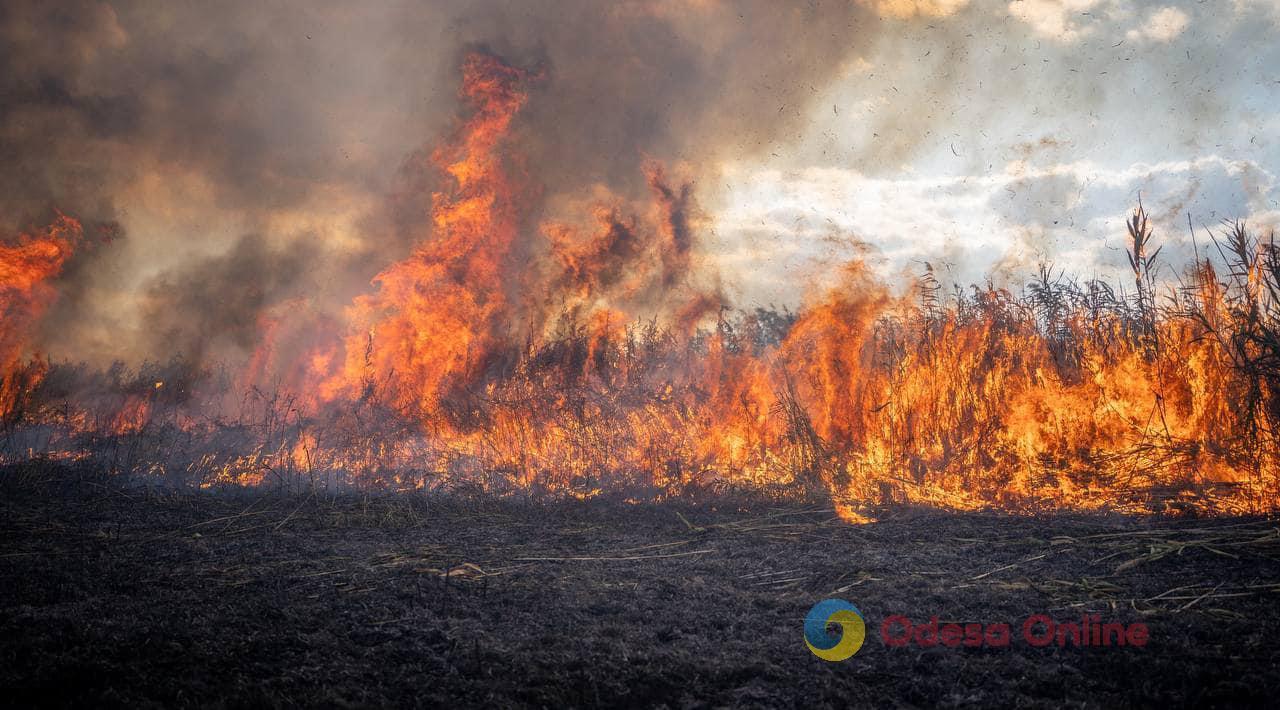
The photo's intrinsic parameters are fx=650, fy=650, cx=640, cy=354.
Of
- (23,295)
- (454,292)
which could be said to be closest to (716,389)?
(454,292)

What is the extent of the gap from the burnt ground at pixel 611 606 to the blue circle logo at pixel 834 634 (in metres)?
0.09

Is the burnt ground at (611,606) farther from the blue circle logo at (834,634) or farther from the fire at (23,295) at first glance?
the fire at (23,295)

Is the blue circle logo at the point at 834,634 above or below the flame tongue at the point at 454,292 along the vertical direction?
below

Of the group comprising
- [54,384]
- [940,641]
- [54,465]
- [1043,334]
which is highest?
[54,384]

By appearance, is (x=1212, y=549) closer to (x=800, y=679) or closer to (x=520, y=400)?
(x=800, y=679)

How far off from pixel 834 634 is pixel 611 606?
1527 mm

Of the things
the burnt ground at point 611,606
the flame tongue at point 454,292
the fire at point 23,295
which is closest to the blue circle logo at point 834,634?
the burnt ground at point 611,606

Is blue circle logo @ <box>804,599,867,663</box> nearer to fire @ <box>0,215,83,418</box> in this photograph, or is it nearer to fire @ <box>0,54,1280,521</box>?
fire @ <box>0,54,1280,521</box>

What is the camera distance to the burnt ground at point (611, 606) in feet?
10.2

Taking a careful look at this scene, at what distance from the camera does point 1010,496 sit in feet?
24.6

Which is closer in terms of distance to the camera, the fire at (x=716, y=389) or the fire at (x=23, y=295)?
the fire at (x=716, y=389)

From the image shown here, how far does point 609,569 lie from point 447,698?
2.69m

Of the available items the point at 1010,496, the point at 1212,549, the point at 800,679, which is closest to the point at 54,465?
the point at 800,679

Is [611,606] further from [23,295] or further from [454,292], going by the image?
[23,295]
